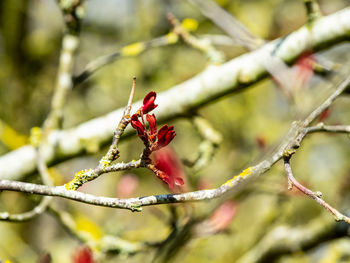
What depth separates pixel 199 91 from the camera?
1.50m

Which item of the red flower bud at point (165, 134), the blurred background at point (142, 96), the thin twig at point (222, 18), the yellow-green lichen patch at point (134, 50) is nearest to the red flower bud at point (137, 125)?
the red flower bud at point (165, 134)

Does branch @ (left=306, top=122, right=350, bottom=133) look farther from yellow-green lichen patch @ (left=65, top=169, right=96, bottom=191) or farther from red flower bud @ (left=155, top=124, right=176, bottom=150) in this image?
yellow-green lichen patch @ (left=65, top=169, right=96, bottom=191)

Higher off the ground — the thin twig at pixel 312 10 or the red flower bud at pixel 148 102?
the thin twig at pixel 312 10

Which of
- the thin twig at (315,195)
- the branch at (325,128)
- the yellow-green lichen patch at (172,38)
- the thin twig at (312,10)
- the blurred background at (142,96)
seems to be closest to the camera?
the thin twig at (315,195)

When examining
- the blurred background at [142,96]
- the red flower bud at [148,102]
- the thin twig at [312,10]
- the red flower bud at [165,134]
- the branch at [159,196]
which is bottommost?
the branch at [159,196]

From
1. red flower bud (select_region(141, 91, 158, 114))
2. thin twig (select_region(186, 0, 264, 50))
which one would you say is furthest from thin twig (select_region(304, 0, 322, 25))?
red flower bud (select_region(141, 91, 158, 114))

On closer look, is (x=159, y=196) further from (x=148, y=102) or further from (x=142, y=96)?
(x=142, y=96)

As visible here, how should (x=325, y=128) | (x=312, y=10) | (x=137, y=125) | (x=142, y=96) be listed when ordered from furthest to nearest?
(x=142, y=96) < (x=312, y=10) < (x=325, y=128) < (x=137, y=125)

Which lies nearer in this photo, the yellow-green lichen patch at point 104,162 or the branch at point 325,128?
the yellow-green lichen patch at point 104,162

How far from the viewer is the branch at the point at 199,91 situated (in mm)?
1318

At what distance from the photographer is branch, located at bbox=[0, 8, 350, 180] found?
132 cm

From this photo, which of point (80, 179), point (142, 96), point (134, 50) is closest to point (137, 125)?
point (80, 179)

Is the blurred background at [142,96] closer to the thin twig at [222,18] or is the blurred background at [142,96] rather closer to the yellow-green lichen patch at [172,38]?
the yellow-green lichen patch at [172,38]

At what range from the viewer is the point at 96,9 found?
378 cm
